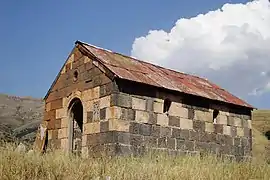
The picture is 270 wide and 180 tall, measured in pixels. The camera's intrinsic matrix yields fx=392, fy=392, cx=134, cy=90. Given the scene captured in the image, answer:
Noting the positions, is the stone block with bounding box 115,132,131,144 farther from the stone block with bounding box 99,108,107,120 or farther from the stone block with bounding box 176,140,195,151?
the stone block with bounding box 176,140,195,151

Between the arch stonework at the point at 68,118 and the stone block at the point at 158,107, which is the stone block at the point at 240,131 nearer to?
the stone block at the point at 158,107

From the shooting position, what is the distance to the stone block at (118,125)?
463 inches

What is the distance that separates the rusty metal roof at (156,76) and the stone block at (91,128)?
1830mm

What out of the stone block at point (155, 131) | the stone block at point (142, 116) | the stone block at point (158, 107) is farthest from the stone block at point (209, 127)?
the stone block at point (142, 116)

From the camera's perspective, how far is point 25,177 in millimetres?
7727

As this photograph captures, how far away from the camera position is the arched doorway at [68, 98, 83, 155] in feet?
47.0

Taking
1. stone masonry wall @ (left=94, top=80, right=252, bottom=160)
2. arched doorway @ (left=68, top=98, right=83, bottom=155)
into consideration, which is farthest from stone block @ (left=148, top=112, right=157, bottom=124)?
arched doorway @ (left=68, top=98, right=83, bottom=155)

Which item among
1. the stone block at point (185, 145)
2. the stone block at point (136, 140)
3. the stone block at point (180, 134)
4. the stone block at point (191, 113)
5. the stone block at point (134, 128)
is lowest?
the stone block at point (185, 145)

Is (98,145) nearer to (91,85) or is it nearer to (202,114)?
(91,85)

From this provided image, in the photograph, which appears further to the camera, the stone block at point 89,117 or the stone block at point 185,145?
the stone block at point 185,145

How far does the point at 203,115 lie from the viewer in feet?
48.0

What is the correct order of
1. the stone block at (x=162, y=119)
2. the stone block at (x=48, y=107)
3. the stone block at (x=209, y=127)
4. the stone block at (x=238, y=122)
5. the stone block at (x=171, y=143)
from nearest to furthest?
the stone block at (x=162, y=119) → the stone block at (x=171, y=143) → the stone block at (x=209, y=127) → the stone block at (x=48, y=107) → the stone block at (x=238, y=122)

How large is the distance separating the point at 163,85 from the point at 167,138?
71.1 inches

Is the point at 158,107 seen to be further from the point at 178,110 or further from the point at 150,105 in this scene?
the point at 178,110
